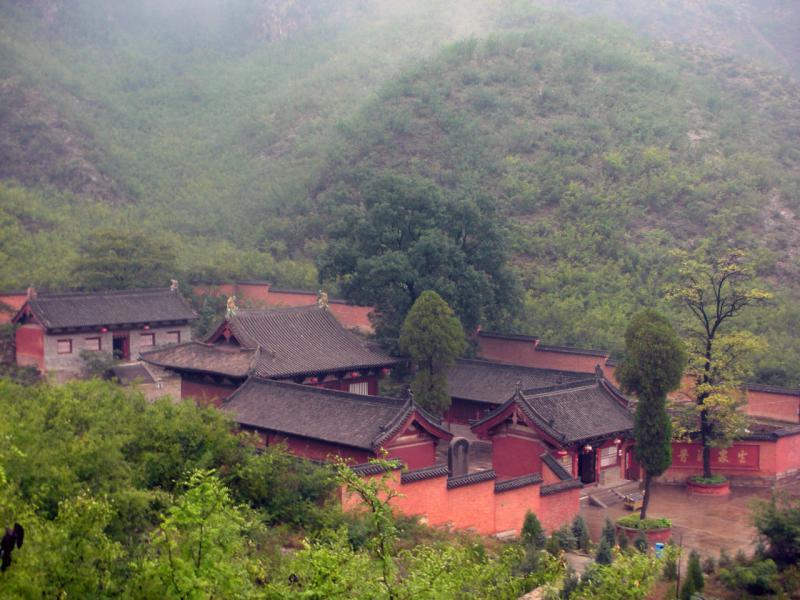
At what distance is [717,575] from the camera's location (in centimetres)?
1655

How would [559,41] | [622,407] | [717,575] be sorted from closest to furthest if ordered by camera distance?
1. [717,575]
2. [622,407]
3. [559,41]

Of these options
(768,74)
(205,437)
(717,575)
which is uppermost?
(768,74)

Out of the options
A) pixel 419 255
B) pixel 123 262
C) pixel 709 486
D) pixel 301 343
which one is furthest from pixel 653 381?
pixel 123 262

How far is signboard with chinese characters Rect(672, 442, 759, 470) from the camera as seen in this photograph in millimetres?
26000

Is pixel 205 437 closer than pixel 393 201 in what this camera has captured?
Yes

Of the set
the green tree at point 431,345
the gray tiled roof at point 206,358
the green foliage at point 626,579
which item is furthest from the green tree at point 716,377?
the green foliage at point 626,579

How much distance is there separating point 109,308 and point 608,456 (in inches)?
812

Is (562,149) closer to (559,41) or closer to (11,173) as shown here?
(559,41)

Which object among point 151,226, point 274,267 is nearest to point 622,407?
point 274,267

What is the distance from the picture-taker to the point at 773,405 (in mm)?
28703

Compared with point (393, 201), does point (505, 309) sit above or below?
below

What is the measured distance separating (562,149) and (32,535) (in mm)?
45927

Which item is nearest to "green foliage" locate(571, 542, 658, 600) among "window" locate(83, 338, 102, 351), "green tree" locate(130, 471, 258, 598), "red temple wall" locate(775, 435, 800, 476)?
"green tree" locate(130, 471, 258, 598)

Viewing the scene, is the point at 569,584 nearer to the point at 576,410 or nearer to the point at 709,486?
the point at 576,410
